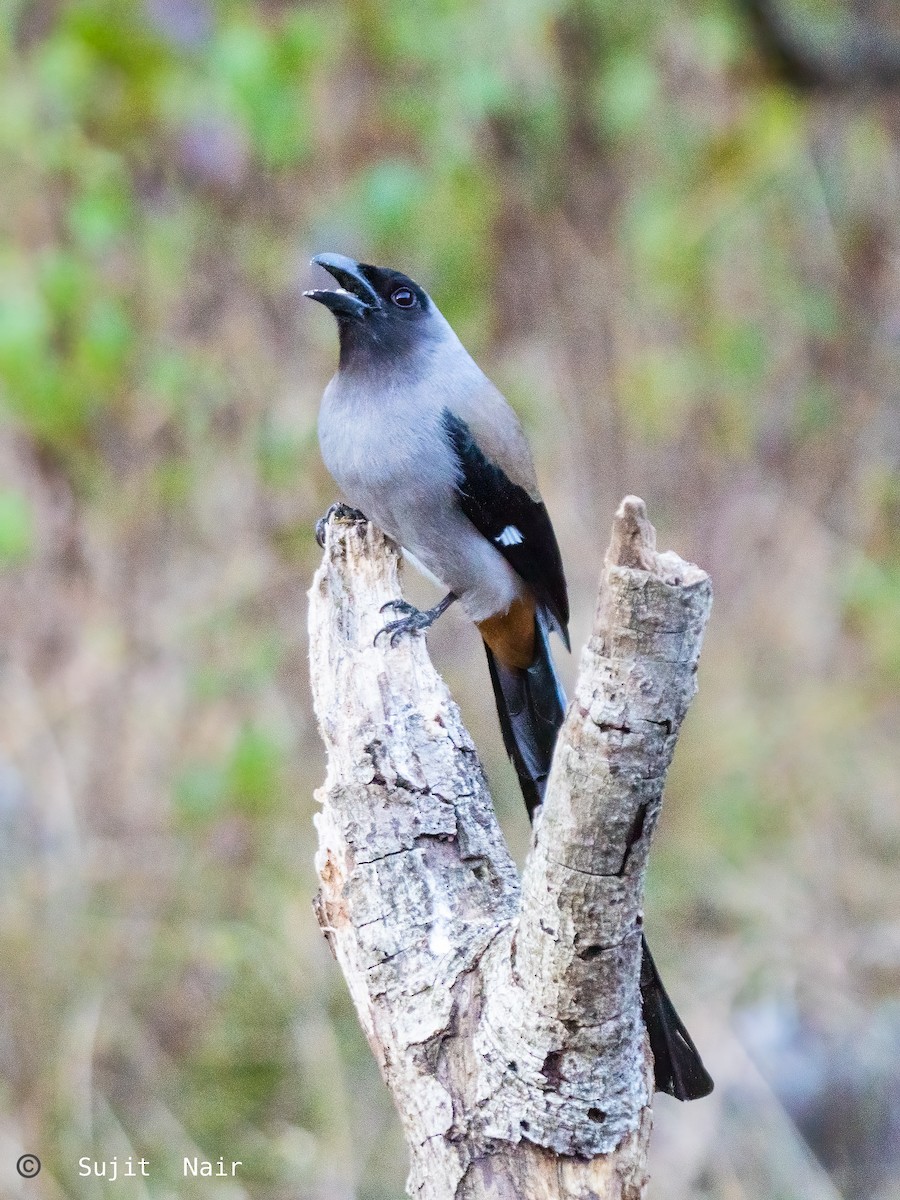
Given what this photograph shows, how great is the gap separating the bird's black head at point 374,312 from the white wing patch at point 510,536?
51 centimetres

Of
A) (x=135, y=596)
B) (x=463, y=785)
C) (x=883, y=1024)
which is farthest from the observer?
(x=135, y=596)

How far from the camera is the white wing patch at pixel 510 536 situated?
132 inches

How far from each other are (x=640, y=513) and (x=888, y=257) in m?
6.84

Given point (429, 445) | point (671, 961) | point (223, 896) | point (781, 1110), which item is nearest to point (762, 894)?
point (671, 961)

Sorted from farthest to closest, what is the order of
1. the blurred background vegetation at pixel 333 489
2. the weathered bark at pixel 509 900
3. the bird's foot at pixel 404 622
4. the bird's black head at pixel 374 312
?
the blurred background vegetation at pixel 333 489, the bird's black head at pixel 374 312, the bird's foot at pixel 404 622, the weathered bark at pixel 509 900

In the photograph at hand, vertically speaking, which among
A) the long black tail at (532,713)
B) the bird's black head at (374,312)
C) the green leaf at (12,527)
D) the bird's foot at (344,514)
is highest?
the bird's black head at (374,312)

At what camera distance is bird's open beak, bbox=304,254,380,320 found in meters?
3.23

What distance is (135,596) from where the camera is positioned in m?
5.65

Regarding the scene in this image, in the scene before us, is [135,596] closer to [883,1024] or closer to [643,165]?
[883,1024]

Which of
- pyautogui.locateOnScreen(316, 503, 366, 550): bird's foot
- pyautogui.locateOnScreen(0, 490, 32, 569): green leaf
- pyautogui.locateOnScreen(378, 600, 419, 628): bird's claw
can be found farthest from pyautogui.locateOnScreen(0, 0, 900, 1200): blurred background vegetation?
pyautogui.locateOnScreen(378, 600, 419, 628): bird's claw

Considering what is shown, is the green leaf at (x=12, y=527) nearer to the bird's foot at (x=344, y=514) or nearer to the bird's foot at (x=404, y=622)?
the bird's foot at (x=344, y=514)

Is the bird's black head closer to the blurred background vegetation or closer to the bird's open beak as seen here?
the bird's open beak

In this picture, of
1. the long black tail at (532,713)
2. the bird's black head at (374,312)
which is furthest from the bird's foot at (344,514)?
the long black tail at (532,713)

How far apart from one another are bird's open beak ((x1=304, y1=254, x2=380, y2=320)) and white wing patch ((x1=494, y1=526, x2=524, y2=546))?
2.13 feet
